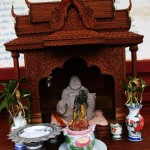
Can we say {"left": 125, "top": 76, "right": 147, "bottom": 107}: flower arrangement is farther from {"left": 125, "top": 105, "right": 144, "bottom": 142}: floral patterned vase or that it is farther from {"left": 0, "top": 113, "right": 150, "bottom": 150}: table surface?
{"left": 0, "top": 113, "right": 150, "bottom": 150}: table surface

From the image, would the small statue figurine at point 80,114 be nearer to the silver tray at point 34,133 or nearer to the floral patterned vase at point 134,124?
the silver tray at point 34,133

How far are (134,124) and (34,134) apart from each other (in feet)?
1.19

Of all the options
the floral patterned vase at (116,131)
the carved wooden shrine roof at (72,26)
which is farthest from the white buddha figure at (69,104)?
the carved wooden shrine roof at (72,26)

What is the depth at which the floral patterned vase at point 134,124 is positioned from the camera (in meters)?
0.99

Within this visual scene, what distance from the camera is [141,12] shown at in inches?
56.3

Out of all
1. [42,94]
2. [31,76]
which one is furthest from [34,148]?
[42,94]

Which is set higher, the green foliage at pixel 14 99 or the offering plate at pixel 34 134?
the green foliage at pixel 14 99

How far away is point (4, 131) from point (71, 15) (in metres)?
0.59

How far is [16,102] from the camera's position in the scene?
97 cm

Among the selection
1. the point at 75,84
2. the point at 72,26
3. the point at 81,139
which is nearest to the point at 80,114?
the point at 81,139

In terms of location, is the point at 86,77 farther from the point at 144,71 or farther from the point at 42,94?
the point at 144,71

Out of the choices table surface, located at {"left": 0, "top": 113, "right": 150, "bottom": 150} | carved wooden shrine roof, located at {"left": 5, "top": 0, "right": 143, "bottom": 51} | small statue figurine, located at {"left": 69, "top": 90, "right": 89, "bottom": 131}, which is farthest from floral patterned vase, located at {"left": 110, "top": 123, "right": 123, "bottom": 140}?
carved wooden shrine roof, located at {"left": 5, "top": 0, "right": 143, "bottom": 51}

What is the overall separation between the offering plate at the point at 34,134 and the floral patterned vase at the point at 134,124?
271 mm

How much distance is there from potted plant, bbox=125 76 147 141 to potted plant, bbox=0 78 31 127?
0.37 m
